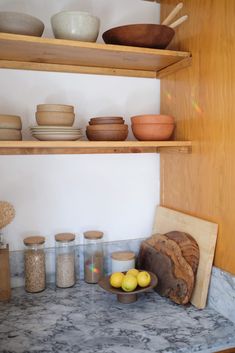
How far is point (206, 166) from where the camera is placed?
133 centimetres

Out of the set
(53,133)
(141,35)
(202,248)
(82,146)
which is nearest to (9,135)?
(53,133)

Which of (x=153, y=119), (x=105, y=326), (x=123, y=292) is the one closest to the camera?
(x=105, y=326)

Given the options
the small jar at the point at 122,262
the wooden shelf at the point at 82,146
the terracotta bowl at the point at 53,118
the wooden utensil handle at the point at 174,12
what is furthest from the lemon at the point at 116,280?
the wooden utensil handle at the point at 174,12

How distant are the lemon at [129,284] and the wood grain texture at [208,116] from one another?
0.32 metres

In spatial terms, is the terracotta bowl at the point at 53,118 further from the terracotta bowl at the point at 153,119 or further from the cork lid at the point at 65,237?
the cork lid at the point at 65,237

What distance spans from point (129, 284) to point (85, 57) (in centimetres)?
91

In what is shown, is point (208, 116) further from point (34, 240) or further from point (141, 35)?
point (34, 240)

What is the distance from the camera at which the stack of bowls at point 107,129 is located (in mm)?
1322

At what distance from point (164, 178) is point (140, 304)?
61 centimetres

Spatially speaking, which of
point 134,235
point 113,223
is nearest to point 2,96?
point 113,223

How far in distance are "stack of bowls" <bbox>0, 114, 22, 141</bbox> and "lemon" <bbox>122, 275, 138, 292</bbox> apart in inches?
26.0

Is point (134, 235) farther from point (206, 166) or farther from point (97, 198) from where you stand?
point (206, 166)

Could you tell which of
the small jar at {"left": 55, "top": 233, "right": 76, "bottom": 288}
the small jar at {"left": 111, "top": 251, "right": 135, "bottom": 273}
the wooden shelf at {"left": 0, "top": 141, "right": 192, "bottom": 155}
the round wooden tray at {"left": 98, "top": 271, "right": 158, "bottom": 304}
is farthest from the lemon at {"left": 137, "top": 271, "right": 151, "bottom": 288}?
the wooden shelf at {"left": 0, "top": 141, "right": 192, "bottom": 155}

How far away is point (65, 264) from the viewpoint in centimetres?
147
